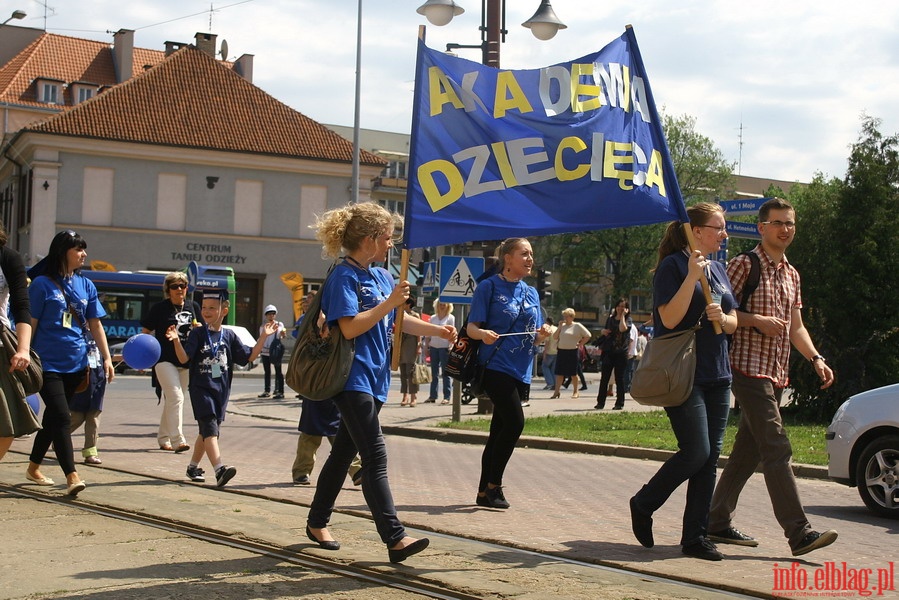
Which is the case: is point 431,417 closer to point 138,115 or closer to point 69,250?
point 69,250

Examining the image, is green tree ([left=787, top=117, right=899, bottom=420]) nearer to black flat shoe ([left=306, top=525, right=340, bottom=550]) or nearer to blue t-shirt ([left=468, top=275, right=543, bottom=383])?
blue t-shirt ([left=468, top=275, right=543, bottom=383])

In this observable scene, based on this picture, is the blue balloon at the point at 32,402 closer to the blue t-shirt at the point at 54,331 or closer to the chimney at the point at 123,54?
the blue t-shirt at the point at 54,331

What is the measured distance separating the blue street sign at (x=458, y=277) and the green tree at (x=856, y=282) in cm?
498

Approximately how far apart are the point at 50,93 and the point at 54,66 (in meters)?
2.45

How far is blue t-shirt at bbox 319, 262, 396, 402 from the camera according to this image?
19.9ft

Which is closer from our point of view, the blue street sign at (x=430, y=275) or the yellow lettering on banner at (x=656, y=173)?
the yellow lettering on banner at (x=656, y=173)

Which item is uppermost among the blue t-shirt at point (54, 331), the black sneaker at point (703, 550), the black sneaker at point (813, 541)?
the blue t-shirt at point (54, 331)

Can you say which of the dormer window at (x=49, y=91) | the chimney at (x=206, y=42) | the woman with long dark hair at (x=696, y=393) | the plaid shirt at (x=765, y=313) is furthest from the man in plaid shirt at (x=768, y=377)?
the dormer window at (x=49, y=91)

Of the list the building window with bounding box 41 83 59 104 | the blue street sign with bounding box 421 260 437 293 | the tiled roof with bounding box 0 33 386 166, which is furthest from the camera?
the building window with bounding box 41 83 59 104

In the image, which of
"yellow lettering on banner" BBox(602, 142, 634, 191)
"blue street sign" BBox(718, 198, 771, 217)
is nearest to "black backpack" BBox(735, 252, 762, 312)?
"yellow lettering on banner" BBox(602, 142, 634, 191)

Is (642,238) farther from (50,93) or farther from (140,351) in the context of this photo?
(140,351)

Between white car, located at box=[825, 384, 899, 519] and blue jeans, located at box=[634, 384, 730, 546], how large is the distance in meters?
2.98

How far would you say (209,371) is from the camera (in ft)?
31.7

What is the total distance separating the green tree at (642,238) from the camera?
249 feet
